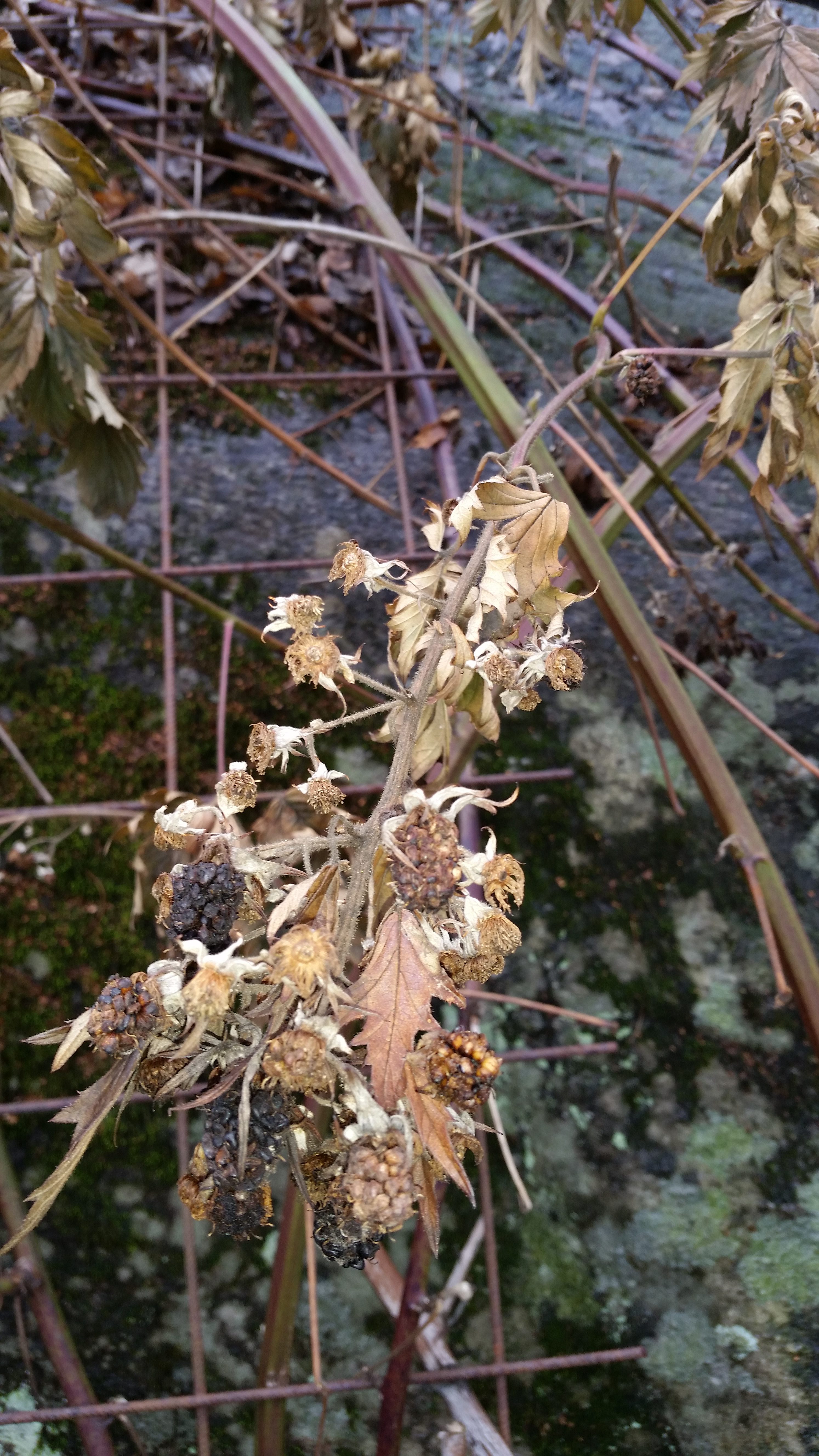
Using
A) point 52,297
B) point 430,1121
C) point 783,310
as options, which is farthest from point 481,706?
point 52,297

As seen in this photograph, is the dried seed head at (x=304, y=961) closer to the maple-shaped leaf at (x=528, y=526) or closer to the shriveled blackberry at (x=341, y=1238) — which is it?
the shriveled blackberry at (x=341, y=1238)

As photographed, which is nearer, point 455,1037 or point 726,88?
point 455,1037

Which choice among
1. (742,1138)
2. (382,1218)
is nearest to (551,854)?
(742,1138)

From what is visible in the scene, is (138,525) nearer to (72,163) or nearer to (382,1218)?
(72,163)

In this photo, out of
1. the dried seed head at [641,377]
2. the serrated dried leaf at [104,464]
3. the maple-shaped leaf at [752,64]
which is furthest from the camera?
the serrated dried leaf at [104,464]

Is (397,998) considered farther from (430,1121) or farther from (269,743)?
(269,743)

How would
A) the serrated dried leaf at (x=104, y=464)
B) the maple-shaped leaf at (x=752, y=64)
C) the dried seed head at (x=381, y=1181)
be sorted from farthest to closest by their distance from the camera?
the serrated dried leaf at (x=104, y=464)
the maple-shaped leaf at (x=752, y=64)
the dried seed head at (x=381, y=1181)

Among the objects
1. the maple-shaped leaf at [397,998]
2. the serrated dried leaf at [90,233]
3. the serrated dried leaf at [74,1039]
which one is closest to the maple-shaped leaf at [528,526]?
the maple-shaped leaf at [397,998]
